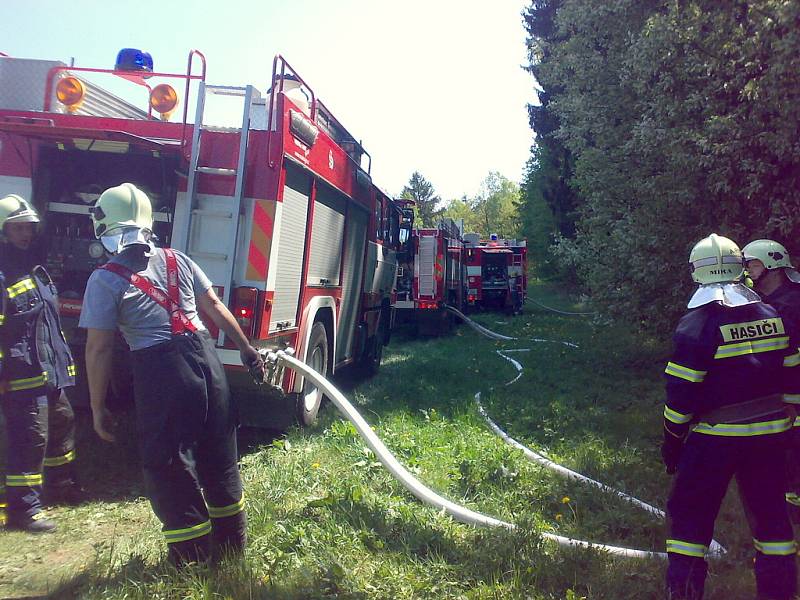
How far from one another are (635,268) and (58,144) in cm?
646

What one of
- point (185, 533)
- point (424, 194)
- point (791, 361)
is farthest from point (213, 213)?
point (424, 194)

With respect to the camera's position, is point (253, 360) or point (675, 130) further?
point (675, 130)

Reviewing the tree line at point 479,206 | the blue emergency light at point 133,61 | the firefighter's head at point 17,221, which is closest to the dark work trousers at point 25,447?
the firefighter's head at point 17,221

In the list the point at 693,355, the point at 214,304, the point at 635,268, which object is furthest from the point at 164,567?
the point at 635,268

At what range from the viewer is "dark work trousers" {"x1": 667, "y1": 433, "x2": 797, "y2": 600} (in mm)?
2754

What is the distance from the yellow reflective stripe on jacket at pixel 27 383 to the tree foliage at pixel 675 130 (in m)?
5.69

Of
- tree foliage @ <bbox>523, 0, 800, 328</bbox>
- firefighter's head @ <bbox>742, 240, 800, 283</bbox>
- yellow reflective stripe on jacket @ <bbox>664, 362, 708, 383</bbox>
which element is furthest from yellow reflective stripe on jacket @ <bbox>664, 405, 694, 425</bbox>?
tree foliage @ <bbox>523, 0, 800, 328</bbox>

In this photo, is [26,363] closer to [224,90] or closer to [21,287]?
[21,287]

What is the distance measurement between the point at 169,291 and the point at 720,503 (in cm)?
271

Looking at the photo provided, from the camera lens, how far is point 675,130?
6.55 m

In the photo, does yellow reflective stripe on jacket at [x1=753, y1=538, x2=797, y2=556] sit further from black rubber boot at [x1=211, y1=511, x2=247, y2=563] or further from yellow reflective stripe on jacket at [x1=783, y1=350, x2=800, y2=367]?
black rubber boot at [x1=211, y1=511, x2=247, y2=563]

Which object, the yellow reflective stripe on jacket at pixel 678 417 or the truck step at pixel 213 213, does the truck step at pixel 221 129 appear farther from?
the yellow reflective stripe on jacket at pixel 678 417

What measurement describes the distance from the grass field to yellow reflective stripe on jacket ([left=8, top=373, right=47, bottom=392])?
84 centimetres

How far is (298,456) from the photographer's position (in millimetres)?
4883
